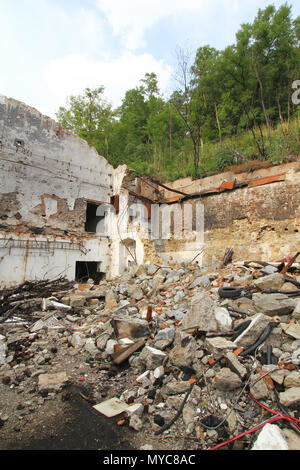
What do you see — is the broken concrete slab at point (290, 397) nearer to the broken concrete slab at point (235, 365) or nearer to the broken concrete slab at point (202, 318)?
the broken concrete slab at point (235, 365)

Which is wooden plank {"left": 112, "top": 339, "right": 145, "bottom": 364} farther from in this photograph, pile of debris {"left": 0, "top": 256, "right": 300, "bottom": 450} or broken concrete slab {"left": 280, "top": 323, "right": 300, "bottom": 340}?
broken concrete slab {"left": 280, "top": 323, "right": 300, "bottom": 340}

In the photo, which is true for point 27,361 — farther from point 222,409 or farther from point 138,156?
point 138,156

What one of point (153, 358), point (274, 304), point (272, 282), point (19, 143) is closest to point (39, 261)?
point (19, 143)

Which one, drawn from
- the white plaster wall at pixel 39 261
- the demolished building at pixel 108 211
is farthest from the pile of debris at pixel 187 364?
the demolished building at pixel 108 211

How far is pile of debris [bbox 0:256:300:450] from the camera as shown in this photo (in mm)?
2525

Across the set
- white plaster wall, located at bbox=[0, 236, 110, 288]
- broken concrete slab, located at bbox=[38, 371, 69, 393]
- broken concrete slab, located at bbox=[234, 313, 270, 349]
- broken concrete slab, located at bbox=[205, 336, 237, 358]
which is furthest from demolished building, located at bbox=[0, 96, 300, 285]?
broken concrete slab, located at bbox=[38, 371, 69, 393]

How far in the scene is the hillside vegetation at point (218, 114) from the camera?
39.2 feet

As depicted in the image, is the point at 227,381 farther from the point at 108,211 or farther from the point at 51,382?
the point at 108,211

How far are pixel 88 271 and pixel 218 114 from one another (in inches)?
506

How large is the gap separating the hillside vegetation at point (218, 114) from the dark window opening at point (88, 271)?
570 centimetres

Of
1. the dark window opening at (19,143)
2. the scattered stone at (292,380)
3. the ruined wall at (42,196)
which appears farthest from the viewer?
the dark window opening at (19,143)

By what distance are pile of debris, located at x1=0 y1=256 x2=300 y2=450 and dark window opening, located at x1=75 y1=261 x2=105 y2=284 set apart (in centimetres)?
542

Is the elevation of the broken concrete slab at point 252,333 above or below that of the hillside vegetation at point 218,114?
below

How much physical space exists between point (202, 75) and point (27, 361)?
59.0ft
